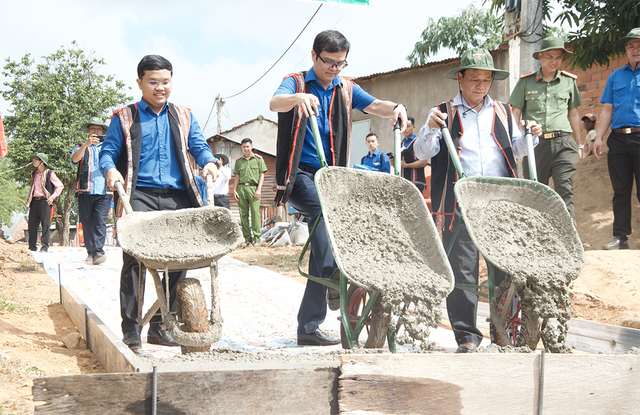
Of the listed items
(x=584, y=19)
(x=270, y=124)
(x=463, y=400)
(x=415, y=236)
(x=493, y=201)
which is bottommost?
(x=463, y=400)

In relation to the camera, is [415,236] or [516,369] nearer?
[516,369]

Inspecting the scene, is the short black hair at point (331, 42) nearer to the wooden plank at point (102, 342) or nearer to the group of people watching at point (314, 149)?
the group of people watching at point (314, 149)

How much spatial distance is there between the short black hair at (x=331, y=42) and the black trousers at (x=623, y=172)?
379cm

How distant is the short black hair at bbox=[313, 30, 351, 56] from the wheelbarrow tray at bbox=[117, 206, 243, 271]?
1201mm

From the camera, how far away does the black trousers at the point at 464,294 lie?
3355 millimetres

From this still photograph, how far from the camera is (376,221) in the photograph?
2.88 m

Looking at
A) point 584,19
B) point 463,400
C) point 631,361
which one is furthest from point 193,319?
point 584,19

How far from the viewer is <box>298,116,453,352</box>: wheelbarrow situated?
2.35 meters

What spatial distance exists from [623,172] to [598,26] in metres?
3.66

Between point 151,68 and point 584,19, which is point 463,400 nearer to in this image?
point 151,68

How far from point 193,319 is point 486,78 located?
229 cm

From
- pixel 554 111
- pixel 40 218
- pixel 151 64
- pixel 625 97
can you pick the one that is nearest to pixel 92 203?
pixel 40 218

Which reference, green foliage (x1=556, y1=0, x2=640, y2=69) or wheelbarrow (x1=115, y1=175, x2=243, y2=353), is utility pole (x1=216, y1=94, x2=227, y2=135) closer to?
green foliage (x1=556, y1=0, x2=640, y2=69)

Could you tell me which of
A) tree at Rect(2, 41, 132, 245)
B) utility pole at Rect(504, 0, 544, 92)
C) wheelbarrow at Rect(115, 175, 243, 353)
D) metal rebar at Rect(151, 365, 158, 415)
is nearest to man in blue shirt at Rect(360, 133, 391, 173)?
utility pole at Rect(504, 0, 544, 92)
